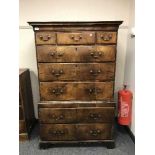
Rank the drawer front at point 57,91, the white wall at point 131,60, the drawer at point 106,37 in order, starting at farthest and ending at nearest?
1. the white wall at point 131,60
2. the drawer front at point 57,91
3. the drawer at point 106,37

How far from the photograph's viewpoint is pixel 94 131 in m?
2.26

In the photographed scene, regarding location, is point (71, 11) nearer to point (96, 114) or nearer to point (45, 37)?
point (45, 37)

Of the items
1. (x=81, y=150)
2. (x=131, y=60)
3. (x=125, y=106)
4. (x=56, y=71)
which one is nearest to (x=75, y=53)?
(x=56, y=71)

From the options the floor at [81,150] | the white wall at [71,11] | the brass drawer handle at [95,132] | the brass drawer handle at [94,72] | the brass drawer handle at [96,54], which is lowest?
the floor at [81,150]

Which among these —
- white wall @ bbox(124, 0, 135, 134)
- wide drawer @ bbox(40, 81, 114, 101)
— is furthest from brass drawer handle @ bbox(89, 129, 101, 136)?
white wall @ bbox(124, 0, 135, 134)

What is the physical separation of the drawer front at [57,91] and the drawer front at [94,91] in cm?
7

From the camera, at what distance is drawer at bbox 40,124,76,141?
2.25m

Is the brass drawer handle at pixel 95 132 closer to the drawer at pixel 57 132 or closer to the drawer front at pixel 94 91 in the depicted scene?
the drawer at pixel 57 132

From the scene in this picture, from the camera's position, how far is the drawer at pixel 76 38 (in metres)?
2.06

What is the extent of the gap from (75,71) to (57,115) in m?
0.52

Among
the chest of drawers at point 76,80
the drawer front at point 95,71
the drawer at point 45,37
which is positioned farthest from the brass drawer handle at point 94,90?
the drawer at point 45,37

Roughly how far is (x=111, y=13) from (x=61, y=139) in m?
1.67
